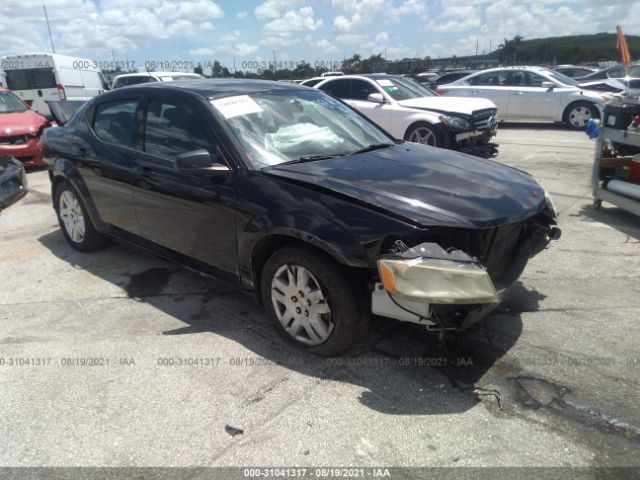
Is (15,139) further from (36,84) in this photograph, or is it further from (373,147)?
(373,147)

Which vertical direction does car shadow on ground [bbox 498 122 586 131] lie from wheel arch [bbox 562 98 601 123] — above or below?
below

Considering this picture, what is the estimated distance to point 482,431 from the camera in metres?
2.49

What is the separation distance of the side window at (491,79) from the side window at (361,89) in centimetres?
526

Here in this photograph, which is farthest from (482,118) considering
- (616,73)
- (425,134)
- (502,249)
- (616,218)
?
(616,73)

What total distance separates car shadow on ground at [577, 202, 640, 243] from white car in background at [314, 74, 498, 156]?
2.95 metres

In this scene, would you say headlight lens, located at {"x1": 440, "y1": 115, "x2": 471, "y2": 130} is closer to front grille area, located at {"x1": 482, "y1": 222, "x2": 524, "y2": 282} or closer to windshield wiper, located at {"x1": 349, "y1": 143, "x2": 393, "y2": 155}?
windshield wiper, located at {"x1": 349, "y1": 143, "x2": 393, "y2": 155}

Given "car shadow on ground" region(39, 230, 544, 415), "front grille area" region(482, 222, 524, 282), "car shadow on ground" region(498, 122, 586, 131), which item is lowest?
"car shadow on ground" region(39, 230, 544, 415)

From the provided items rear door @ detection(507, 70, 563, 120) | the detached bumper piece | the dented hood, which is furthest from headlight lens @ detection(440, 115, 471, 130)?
the detached bumper piece

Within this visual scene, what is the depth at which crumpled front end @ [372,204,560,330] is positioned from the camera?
2.51 metres

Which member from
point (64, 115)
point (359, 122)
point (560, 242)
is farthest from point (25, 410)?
point (64, 115)

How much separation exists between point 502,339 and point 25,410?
288cm

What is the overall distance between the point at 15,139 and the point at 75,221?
5812 millimetres

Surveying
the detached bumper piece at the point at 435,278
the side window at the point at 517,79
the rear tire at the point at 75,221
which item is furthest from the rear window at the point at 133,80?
the detached bumper piece at the point at 435,278

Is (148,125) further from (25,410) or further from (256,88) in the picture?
(25,410)
